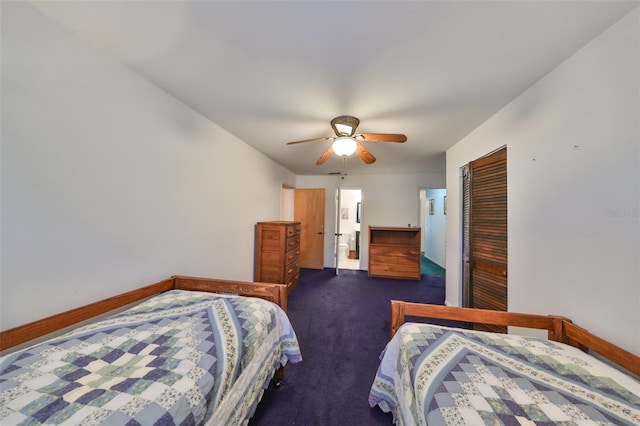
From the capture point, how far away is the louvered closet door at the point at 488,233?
6.02ft

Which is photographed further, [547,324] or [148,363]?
[547,324]

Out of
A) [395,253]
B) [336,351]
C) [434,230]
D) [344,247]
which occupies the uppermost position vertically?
[434,230]

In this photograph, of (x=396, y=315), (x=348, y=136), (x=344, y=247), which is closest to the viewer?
(x=396, y=315)

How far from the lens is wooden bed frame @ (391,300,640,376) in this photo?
36.6 inches

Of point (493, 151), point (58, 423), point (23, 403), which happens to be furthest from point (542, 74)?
point (23, 403)

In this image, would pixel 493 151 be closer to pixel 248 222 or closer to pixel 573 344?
pixel 573 344

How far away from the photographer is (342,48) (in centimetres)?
122

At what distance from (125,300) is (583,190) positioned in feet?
9.42

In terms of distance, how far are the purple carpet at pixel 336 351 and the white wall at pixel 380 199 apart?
1288 mm

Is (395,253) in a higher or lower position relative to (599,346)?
lower

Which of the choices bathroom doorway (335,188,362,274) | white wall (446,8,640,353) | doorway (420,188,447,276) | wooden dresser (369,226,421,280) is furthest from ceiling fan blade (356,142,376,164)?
bathroom doorway (335,188,362,274)

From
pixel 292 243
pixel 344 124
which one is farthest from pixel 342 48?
pixel 292 243

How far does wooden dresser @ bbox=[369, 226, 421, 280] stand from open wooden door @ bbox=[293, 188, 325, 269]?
1.19 m

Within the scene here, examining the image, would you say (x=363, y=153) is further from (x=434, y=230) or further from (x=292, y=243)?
(x=434, y=230)
